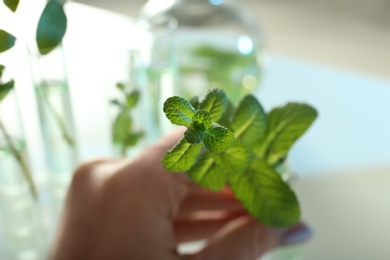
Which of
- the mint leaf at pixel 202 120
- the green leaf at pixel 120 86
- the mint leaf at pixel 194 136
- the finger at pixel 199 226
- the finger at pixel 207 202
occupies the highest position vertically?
the green leaf at pixel 120 86

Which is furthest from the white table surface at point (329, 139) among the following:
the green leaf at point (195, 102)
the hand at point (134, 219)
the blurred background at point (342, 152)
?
the green leaf at point (195, 102)

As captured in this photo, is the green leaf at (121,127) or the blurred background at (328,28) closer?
the green leaf at (121,127)

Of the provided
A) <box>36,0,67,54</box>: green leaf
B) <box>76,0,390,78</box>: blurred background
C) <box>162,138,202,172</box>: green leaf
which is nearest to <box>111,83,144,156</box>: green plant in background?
<box>36,0,67,54</box>: green leaf

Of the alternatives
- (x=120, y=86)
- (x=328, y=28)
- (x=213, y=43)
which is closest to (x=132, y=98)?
(x=120, y=86)

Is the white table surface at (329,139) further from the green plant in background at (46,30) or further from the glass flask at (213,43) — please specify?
the green plant in background at (46,30)

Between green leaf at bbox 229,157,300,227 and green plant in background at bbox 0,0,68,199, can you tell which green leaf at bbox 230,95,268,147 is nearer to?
green leaf at bbox 229,157,300,227

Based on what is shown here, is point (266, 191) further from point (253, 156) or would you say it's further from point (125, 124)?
point (125, 124)
